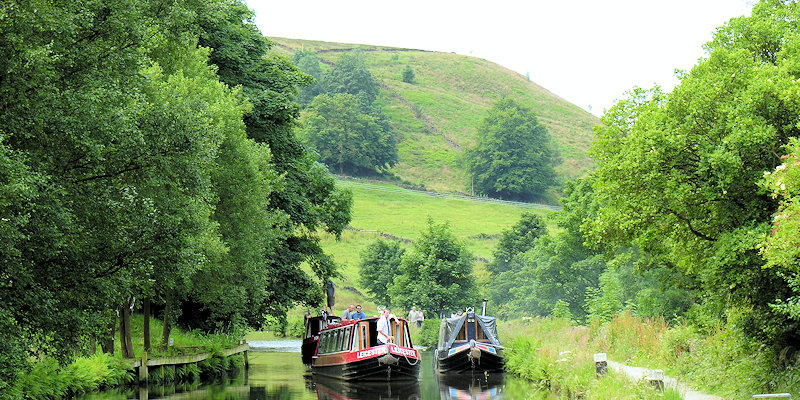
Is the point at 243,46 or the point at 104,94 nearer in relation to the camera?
the point at 104,94

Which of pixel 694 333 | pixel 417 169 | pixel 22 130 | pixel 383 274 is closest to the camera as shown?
pixel 22 130

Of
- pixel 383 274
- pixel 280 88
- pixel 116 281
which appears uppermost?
pixel 280 88

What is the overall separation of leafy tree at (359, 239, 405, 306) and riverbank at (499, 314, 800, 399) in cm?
3391

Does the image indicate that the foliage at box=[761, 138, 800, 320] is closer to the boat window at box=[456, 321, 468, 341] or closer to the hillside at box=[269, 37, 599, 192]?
the boat window at box=[456, 321, 468, 341]

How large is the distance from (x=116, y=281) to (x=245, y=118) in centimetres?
2228

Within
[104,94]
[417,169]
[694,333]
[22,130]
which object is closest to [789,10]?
[694,333]

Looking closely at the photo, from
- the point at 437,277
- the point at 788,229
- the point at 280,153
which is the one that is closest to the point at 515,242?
the point at 437,277

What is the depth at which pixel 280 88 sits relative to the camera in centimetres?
3922

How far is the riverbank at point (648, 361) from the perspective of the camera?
1720 cm

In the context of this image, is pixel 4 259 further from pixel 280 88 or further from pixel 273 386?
pixel 280 88

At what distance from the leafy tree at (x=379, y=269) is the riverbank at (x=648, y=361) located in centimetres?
3391

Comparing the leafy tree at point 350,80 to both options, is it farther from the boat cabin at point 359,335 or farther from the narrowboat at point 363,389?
the narrowboat at point 363,389

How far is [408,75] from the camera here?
632 ft

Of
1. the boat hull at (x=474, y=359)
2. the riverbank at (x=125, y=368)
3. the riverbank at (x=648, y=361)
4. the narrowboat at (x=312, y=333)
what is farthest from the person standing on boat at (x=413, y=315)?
the riverbank at (x=648, y=361)
